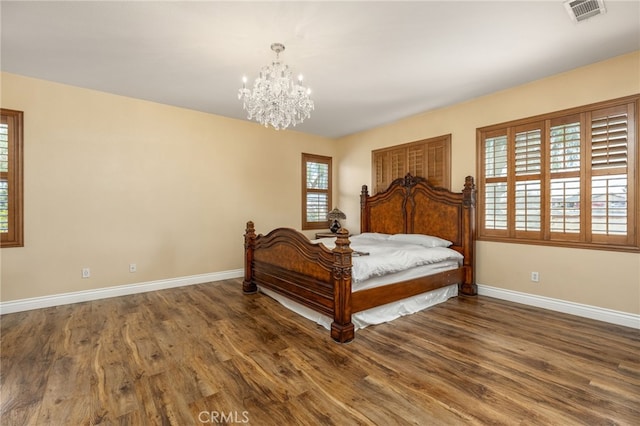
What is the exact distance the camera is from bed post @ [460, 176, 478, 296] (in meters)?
4.01

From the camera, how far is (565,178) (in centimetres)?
337

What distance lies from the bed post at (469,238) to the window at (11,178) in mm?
5502

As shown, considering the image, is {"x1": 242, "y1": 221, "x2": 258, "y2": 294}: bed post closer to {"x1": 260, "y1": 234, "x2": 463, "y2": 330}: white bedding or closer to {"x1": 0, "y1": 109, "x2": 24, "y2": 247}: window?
{"x1": 260, "y1": 234, "x2": 463, "y2": 330}: white bedding

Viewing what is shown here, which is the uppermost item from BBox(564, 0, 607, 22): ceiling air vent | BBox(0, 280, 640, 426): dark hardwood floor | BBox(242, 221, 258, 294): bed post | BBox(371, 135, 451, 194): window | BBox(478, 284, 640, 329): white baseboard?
BBox(564, 0, 607, 22): ceiling air vent

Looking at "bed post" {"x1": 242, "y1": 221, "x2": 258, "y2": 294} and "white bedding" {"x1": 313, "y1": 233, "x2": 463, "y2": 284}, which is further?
"bed post" {"x1": 242, "y1": 221, "x2": 258, "y2": 294}

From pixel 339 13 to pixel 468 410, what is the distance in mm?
A: 2883

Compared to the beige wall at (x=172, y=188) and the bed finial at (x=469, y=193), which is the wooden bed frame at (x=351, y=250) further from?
the beige wall at (x=172, y=188)

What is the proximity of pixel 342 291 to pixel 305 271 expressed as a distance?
0.62 m

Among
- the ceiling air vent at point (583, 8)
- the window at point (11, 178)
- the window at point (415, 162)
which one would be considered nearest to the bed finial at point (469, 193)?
the window at point (415, 162)

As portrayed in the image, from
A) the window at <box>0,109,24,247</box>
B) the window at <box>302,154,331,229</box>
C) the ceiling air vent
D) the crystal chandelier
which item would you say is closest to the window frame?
the window at <box>302,154,331,229</box>

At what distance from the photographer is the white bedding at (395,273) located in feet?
9.56

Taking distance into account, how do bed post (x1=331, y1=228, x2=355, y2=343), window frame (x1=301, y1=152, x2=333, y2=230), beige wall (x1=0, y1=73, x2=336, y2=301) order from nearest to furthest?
bed post (x1=331, y1=228, x2=355, y2=343) → beige wall (x1=0, y1=73, x2=336, y2=301) → window frame (x1=301, y1=152, x2=333, y2=230)

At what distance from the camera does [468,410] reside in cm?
173

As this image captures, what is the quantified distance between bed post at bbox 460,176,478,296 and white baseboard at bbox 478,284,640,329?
200mm
